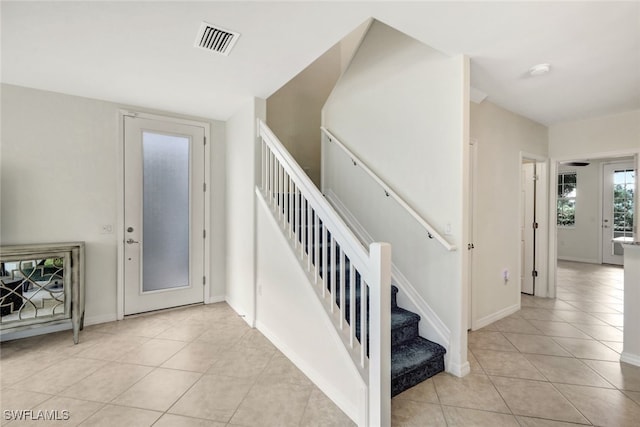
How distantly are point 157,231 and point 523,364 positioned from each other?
4.02 m

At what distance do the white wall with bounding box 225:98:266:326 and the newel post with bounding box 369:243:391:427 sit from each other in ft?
5.93

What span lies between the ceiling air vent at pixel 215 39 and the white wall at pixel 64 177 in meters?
1.87

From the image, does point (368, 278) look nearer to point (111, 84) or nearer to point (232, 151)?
point (232, 151)

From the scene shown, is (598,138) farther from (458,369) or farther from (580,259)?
(580,259)

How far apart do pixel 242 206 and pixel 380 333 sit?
7.68 ft

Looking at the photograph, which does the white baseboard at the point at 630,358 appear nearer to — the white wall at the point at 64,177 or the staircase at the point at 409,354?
the staircase at the point at 409,354

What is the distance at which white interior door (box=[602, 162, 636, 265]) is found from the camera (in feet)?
21.4

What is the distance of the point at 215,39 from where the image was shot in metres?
2.04

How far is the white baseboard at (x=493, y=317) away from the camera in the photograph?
314cm

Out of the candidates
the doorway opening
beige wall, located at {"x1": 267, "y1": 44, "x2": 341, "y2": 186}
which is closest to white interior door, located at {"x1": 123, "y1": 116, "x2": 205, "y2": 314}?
beige wall, located at {"x1": 267, "y1": 44, "x2": 341, "y2": 186}

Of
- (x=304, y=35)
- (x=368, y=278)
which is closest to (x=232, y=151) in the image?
(x=304, y=35)

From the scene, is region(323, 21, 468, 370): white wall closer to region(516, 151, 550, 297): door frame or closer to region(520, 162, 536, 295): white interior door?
region(516, 151, 550, 297): door frame

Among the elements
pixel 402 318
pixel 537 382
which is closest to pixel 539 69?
pixel 402 318

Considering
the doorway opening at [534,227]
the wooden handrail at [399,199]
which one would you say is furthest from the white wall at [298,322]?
the doorway opening at [534,227]
